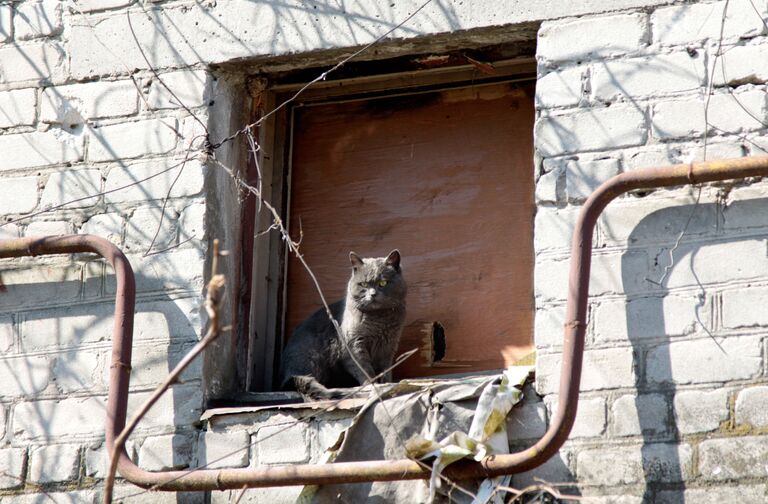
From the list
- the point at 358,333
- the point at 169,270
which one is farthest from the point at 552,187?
the point at 169,270

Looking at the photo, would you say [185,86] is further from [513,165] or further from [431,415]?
[431,415]

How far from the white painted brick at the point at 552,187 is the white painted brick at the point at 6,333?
84.6 inches

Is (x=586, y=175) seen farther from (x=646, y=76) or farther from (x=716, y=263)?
(x=716, y=263)

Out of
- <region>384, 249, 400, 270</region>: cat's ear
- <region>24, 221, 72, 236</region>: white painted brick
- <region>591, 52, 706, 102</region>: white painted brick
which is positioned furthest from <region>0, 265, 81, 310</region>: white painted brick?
<region>591, 52, 706, 102</region>: white painted brick

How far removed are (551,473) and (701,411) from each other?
0.55 meters

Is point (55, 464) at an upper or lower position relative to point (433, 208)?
lower

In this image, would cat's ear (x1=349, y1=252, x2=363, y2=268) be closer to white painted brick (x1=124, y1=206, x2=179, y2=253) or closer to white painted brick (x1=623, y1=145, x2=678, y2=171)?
white painted brick (x1=124, y1=206, x2=179, y2=253)

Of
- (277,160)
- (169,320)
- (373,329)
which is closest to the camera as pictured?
(169,320)

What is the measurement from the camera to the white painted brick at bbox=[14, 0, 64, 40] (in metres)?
5.76

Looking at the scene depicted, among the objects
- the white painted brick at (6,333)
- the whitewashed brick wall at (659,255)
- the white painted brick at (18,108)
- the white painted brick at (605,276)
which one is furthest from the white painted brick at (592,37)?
the white painted brick at (6,333)

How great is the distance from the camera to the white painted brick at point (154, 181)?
540 cm

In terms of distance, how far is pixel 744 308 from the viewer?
4703 mm

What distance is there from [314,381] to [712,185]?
170cm

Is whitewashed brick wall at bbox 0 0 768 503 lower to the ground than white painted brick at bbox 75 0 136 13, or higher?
lower
